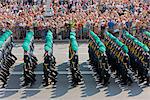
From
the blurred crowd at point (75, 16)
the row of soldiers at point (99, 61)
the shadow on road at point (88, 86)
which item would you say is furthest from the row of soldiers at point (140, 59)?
the blurred crowd at point (75, 16)

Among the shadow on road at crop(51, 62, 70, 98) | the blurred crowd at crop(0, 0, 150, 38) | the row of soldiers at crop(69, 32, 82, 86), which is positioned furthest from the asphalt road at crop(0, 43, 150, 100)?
the blurred crowd at crop(0, 0, 150, 38)

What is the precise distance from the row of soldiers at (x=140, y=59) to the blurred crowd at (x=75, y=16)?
696cm

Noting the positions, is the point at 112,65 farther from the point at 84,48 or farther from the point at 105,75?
the point at 84,48

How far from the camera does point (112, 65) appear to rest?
2131 cm

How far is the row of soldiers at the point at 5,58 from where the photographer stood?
19.7 meters

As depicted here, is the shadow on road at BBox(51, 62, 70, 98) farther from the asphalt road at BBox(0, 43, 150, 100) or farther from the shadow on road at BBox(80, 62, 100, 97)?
the shadow on road at BBox(80, 62, 100, 97)

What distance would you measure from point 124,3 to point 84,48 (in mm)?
7991

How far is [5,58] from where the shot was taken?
21.2m

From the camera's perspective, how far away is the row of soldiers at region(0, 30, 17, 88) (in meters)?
19.7

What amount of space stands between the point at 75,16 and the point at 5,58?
30.8ft

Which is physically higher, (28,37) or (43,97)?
(28,37)

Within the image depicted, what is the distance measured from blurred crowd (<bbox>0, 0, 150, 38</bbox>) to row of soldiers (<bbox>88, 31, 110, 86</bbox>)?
625 cm

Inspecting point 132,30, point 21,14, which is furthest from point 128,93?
point 21,14

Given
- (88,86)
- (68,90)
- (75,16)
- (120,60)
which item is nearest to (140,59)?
(120,60)
